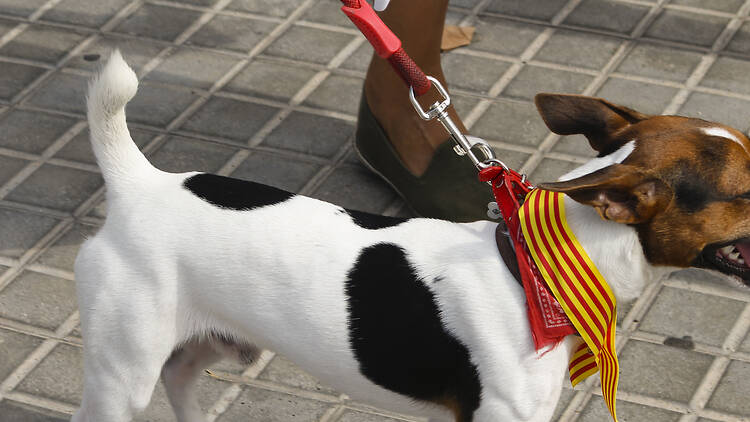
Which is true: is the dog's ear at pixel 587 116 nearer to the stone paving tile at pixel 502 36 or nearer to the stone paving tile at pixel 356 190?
the stone paving tile at pixel 356 190

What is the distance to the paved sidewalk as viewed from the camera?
3.91 meters

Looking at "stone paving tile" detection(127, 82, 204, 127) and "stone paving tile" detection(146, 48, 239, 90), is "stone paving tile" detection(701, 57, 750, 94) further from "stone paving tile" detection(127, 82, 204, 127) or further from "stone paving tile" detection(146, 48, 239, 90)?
"stone paving tile" detection(127, 82, 204, 127)

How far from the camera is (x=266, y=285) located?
2.96m

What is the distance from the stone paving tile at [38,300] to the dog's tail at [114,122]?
125cm

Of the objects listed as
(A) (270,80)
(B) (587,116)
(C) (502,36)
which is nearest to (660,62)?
(C) (502,36)

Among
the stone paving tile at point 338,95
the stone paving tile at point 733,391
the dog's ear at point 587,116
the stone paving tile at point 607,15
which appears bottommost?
Answer: the stone paving tile at point 733,391

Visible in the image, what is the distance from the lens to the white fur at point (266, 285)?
2881 mm

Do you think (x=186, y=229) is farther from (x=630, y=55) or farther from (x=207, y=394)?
(x=630, y=55)

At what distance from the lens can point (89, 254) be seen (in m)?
3.06

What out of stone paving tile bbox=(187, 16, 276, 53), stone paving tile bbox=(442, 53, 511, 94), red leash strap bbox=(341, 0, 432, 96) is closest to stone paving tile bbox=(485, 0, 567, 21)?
stone paving tile bbox=(442, 53, 511, 94)

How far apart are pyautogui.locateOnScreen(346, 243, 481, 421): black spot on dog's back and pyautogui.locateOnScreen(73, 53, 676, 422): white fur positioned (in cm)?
3

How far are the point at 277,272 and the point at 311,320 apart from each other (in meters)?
0.16

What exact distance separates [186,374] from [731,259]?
176 cm

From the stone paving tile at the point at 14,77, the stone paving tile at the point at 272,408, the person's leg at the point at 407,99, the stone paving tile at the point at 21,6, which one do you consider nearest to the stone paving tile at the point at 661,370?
the stone paving tile at the point at 272,408
